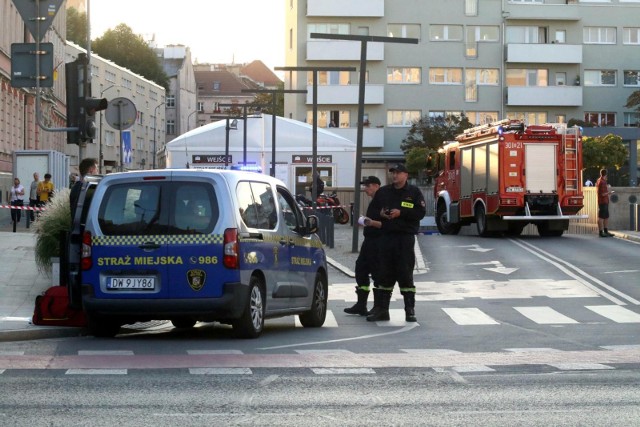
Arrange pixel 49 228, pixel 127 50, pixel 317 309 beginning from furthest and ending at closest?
pixel 127 50, pixel 49 228, pixel 317 309

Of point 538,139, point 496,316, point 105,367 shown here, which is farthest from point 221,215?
point 538,139

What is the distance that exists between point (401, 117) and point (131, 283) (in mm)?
74137

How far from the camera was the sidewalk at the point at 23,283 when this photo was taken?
15.0 metres

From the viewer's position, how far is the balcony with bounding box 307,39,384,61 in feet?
281

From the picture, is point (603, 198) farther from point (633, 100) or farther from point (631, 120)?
point (631, 120)

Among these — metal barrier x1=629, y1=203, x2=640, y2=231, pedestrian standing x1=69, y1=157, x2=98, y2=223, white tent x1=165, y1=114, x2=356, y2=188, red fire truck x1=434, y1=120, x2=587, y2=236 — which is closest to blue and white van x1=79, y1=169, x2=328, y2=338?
pedestrian standing x1=69, y1=157, x2=98, y2=223

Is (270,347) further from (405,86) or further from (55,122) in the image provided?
(405,86)

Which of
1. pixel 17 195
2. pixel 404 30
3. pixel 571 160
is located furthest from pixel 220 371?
pixel 404 30

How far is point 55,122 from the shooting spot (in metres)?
75.6

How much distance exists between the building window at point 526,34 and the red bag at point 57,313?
243 feet

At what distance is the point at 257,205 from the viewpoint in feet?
49.9

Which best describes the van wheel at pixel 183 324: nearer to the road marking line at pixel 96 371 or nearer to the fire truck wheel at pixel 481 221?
the road marking line at pixel 96 371

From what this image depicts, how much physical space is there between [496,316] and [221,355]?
718 cm

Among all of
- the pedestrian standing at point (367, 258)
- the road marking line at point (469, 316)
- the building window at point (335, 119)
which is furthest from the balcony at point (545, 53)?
the pedestrian standing at point (367, 258)
